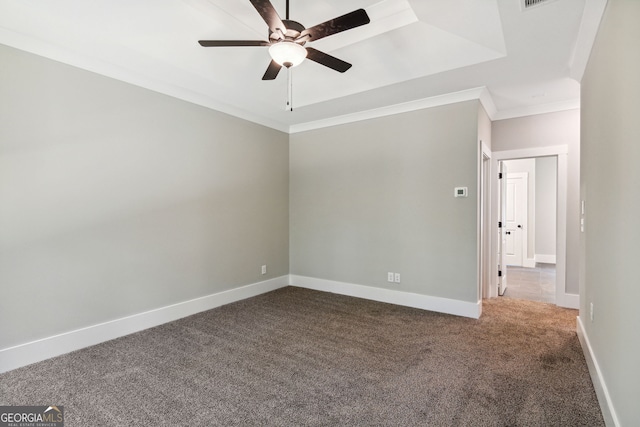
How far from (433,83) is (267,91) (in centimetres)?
196

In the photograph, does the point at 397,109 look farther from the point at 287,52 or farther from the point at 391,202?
the point at 287,52

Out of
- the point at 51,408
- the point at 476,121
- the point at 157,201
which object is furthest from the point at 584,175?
the point at 51,408

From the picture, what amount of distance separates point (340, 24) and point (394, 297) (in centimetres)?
338

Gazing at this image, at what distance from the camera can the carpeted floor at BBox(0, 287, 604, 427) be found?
1.91 m

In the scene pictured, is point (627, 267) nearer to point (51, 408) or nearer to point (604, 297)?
point (604, 297)

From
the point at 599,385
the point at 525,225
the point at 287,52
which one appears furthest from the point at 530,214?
the point at 287,52

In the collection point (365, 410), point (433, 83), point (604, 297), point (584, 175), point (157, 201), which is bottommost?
point (365, 410)

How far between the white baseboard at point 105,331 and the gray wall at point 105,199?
0.07 meters

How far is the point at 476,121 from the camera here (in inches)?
142

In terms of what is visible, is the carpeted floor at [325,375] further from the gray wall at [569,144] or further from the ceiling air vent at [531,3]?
the ceiling air vent at [531,3]

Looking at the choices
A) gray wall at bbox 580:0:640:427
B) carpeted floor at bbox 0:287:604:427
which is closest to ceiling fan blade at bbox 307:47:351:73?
gray wall at bbox 580:0:640:427

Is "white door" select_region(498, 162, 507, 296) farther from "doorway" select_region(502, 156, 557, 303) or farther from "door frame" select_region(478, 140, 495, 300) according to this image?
"doorway" select_region(502, 156, 557, 303)

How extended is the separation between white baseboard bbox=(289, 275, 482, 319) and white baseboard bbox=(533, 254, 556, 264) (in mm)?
5210

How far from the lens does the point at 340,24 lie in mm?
1921
